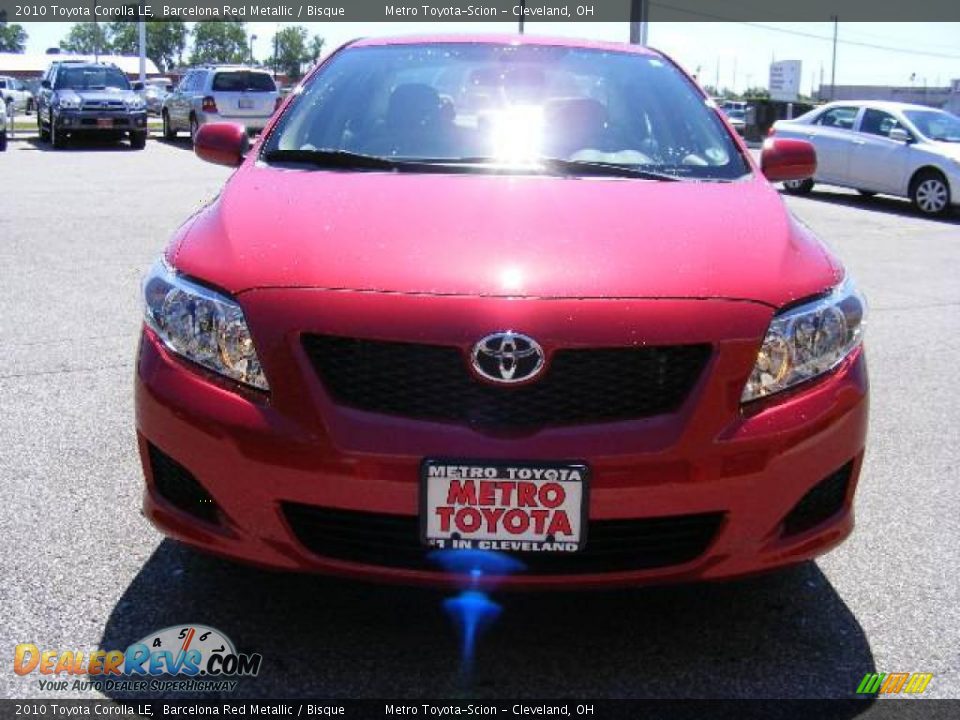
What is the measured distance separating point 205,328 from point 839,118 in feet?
47.9

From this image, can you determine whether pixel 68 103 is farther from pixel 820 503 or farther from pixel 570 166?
pixel 820 503

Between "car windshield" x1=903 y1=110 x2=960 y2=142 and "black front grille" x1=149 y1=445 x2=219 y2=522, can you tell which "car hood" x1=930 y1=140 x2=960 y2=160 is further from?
"black front grille" x1=149 y1=445 x2=219 y2=522

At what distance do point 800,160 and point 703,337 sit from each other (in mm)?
1950

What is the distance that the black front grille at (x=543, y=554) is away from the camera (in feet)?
8.09

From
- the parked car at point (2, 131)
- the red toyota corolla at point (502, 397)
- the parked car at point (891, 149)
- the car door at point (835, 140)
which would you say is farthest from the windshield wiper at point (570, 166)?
the parked car at point (2, 131)

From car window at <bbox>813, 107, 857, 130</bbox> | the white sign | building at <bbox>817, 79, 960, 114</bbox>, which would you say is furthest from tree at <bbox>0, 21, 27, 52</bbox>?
car window at <bbox>813, 107, 857, 130</bbox>

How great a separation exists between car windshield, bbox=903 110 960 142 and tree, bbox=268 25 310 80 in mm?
109137

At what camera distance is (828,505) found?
2688 millimetres

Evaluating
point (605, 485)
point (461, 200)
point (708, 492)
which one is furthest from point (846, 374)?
point (461, 200)


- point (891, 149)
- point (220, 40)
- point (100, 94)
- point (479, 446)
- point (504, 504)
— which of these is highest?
point (220, 40)

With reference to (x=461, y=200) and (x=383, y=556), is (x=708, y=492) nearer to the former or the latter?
(x=383, y=556)

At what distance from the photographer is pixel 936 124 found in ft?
48.3

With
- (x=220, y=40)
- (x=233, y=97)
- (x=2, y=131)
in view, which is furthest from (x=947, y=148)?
(x=220, y=40)

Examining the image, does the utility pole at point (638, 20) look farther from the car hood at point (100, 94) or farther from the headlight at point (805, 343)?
the headlight at point (805, 343)
